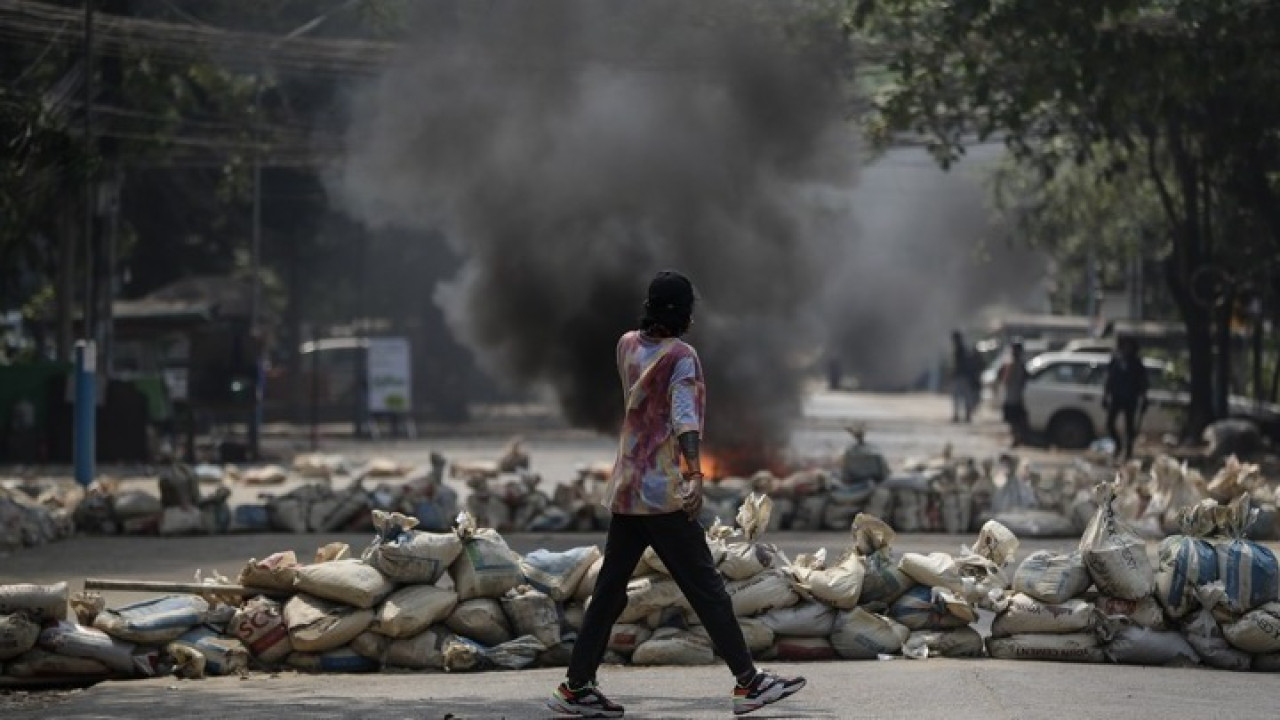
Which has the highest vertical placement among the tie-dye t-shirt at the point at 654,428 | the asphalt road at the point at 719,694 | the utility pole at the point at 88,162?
the utility pole at the point at 88,162

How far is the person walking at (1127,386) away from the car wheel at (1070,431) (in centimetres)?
373

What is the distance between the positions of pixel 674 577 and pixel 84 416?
12.2 m

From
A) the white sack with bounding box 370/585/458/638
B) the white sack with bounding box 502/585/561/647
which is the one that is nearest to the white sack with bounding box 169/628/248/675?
the white sack with bounding box 370/585/458/638

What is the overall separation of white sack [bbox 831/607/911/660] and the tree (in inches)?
281

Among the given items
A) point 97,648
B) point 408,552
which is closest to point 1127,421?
point 408,552

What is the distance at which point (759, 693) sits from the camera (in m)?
6.76

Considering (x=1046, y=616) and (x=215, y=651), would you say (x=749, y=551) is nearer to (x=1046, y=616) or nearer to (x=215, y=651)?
(x=1046, y=616)

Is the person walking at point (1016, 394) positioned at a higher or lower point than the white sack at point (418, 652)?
higher

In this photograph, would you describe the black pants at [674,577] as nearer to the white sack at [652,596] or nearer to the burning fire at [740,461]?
the white sack at [652,596]

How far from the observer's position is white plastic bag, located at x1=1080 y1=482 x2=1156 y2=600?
8.14 metres

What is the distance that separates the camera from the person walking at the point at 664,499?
680 cm

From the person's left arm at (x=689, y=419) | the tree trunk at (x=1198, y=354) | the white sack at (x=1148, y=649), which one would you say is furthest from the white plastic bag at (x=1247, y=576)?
the tree trunk at (x=1198, y=354)

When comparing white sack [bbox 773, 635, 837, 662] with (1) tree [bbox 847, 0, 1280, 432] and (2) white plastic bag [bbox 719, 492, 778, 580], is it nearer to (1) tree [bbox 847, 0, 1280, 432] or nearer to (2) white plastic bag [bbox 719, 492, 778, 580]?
(2) white plastic bag [bbox 719, 492, 778, 580]

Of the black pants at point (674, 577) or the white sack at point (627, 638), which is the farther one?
the white sack at point (627, 638)
